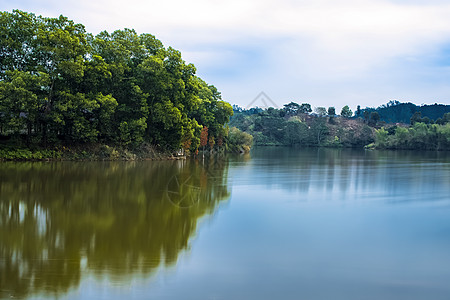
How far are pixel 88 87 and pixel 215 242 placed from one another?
2002 centimetres

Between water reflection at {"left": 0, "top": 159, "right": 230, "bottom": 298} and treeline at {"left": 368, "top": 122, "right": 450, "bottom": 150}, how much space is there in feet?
213

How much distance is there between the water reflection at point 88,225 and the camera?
236 inches

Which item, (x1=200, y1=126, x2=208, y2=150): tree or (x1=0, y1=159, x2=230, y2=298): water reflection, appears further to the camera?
(x1=200, y1=126, x2=208, y2=150): tree

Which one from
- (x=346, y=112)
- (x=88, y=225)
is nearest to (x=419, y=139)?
(x=346, y=112)

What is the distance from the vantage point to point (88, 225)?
8.77 m

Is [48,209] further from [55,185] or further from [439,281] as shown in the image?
[439,281]

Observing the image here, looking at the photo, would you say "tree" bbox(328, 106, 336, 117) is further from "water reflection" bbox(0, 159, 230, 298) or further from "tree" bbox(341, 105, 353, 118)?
"water reflection" bbox(0, 159, 230, 298)

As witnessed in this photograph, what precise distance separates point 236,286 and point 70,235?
3.97 meters

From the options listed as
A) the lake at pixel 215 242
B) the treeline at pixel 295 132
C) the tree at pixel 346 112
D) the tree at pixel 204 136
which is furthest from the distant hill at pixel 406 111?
the lake at pixel 215 242

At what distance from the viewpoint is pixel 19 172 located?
17328mm

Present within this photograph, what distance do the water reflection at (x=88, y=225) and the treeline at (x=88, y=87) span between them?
23.9 ft

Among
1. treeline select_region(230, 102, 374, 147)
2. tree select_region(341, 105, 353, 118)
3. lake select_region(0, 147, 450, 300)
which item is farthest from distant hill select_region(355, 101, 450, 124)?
lake select_region(0, 147, 450, 300)

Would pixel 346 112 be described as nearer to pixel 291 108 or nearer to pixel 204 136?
pixel 291 108

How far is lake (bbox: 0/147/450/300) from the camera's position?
562cm
